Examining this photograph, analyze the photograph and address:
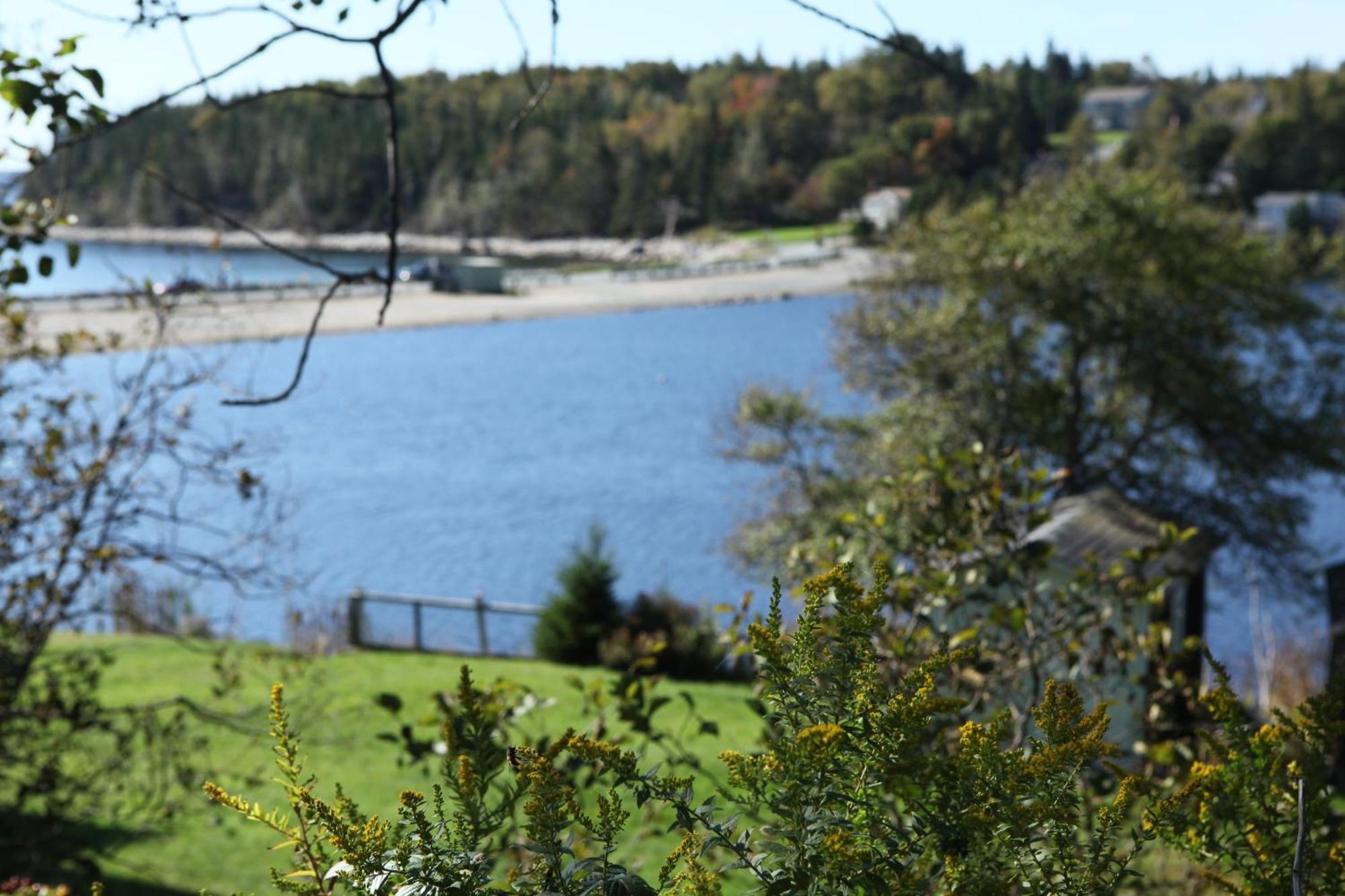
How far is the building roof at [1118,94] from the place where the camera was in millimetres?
95688

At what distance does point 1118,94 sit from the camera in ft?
326

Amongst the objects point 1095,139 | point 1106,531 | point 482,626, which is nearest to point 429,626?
point 482,626

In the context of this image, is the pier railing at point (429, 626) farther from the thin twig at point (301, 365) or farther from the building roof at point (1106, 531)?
the thin twig at point (301, 365)

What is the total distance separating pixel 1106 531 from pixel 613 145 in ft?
242

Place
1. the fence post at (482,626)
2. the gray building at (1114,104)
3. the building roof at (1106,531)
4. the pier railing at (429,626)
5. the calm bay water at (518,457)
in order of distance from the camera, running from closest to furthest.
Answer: the building roof at (1106,531) → the fence post at (482,626) → the pier railing at (429,626) → the calm bay water at (518,457) → the gray building at (1114,104)

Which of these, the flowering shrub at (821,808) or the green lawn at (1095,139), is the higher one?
the green lawn at (1095,139)

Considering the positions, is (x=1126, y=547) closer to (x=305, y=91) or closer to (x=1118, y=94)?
(x=305, y=91)

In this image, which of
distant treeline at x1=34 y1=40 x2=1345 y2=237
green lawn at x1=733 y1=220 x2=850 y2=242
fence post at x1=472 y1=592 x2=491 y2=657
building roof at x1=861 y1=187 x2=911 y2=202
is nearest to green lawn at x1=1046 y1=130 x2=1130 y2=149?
distant treeline at x1=34 y1=40 x2=1345 y2=237

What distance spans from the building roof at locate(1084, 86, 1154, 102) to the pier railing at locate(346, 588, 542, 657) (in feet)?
279

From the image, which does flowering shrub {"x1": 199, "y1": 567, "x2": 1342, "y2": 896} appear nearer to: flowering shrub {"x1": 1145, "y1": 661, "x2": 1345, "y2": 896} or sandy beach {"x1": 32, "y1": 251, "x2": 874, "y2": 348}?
flowering shrub {"x1": 1145, "y1": 661, "x2": 1345, "y2": 896}

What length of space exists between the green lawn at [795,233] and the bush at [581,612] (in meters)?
54.1

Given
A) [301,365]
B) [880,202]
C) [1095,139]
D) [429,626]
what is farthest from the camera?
[880,202]

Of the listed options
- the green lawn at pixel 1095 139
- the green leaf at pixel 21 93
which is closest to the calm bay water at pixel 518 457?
the green leaf at pixel 21 93

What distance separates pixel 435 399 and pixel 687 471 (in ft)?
41.9
